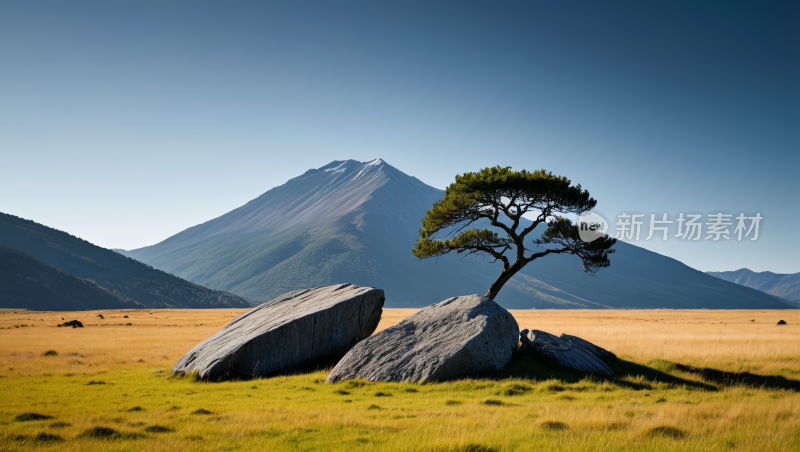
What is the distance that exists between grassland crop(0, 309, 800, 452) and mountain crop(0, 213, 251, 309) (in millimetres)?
181060

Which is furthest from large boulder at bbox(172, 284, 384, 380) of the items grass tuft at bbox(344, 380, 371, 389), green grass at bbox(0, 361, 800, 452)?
grass tuft at bbox(344, 380, 371, 389)

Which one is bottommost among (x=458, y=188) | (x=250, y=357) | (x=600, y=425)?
(x=250, y=357)

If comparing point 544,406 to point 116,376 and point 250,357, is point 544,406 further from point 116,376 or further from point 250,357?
point 116,376

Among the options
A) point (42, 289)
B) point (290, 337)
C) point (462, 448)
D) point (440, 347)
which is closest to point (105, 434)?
point (462, 448)

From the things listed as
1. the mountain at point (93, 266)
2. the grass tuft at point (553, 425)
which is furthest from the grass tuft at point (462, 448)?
the mountain at point (93, 266)

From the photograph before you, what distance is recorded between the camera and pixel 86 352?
30.2 meters

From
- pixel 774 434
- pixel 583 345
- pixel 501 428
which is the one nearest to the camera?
pixel 774 434

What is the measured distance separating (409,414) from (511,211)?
19.2 metres

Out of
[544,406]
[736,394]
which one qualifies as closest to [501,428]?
[544,406]

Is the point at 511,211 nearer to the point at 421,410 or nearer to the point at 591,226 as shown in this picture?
the point at 591,226

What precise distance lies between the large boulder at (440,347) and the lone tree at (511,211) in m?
6.58

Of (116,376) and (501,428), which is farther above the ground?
(501,428)

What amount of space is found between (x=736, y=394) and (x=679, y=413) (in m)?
6.89

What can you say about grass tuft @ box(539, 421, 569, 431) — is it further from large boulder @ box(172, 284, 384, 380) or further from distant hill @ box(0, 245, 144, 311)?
distant hill @ box(0, 245, 144, 311)
